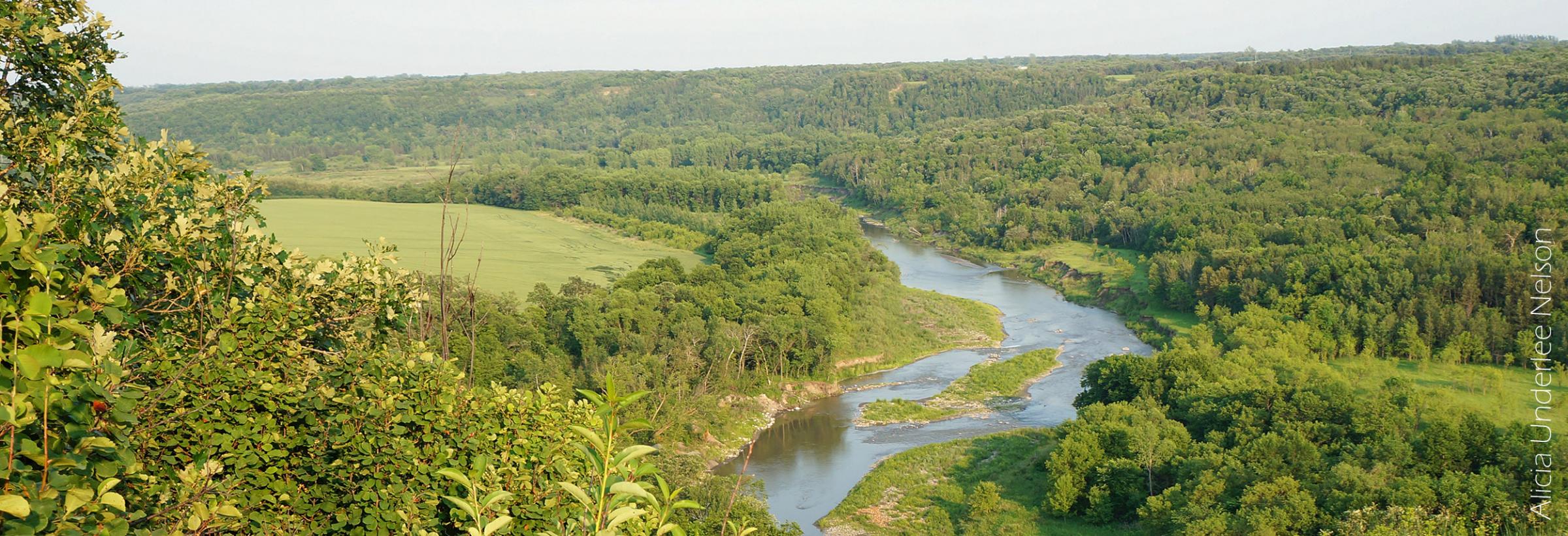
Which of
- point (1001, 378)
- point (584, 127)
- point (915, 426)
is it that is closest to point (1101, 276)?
point (1001, 378)

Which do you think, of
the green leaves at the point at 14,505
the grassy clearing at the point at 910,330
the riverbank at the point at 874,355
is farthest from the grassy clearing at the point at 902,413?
the green leaves at the point at 14,505

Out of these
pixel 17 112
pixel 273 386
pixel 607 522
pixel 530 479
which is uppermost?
pixel 17 112

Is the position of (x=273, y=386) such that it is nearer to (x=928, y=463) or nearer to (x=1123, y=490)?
(x=1123, y=490)

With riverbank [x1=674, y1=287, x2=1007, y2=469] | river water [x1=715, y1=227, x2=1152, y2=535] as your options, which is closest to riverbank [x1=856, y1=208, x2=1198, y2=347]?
river water [x1=715, y1=227, x2=1152, y2=535]

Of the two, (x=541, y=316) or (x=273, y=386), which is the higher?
(x=273, y=386)

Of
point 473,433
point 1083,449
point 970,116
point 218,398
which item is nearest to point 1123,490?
point 1083,449

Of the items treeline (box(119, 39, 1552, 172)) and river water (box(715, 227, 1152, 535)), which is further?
treeline (box(119, 39, 1552, 172))

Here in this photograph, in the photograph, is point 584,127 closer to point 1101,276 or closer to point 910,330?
point 1101,276

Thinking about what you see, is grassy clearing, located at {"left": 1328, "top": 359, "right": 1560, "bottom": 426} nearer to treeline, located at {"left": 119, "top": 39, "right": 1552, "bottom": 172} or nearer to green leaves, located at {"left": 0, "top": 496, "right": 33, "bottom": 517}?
green leaves, located at {"left": 0, "top": 496, "right": 33, "bottom": 517}
